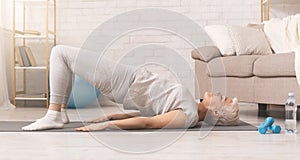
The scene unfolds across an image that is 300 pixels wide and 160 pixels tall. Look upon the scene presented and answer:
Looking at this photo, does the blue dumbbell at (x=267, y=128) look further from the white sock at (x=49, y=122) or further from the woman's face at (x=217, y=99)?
the white sock at (x=49, y=122)

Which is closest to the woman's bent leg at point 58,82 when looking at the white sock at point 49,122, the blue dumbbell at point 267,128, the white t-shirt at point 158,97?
the white sock at point 49,122

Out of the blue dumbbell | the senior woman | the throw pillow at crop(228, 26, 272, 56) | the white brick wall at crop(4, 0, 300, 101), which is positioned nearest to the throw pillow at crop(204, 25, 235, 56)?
the throw pillow at crop(228, 26, 272, 56)

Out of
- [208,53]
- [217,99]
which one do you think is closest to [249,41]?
[208,53]

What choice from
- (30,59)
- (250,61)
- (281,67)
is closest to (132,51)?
(30,59)

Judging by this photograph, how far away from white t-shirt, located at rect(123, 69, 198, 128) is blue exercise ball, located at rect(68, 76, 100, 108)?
5.33ft

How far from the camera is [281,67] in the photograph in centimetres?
315

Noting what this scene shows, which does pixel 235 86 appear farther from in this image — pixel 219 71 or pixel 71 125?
pixel 71 125

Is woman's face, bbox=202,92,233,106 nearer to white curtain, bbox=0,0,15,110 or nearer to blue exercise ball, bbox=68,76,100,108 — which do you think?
blue exercise ball, bbox=68,76,100,108

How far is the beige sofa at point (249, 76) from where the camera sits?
3.15 metres

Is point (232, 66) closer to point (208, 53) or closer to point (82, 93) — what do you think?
point (208, 53)

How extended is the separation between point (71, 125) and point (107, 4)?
2.33 metres

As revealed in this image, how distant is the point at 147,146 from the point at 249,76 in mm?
1735

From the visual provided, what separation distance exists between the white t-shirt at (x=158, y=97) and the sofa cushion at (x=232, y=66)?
1.05 metres

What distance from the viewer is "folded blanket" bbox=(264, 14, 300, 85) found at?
12.6 feet
